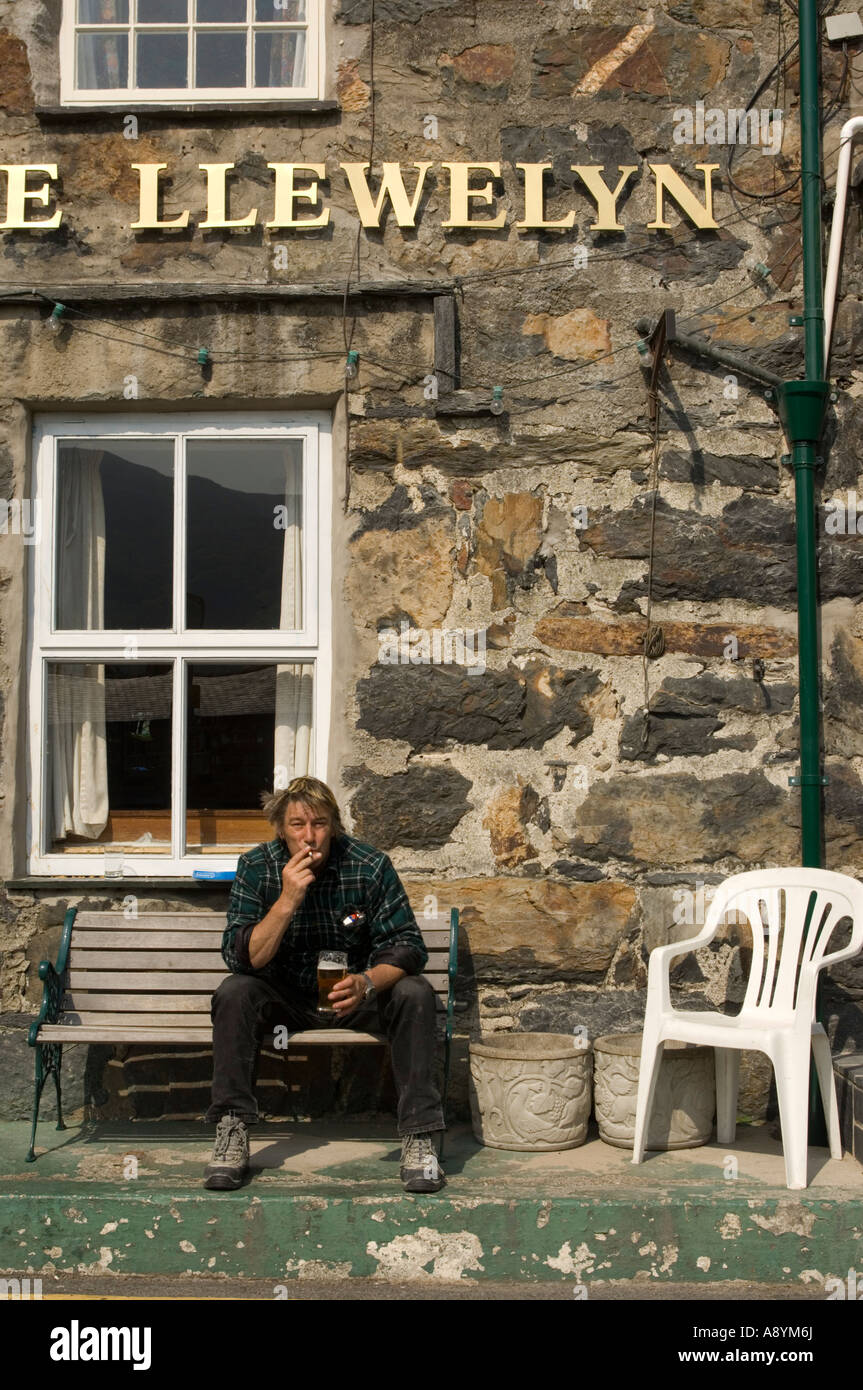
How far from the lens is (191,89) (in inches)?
209

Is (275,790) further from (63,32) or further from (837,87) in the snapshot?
(837,87)

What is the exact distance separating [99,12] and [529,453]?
7.91 feet

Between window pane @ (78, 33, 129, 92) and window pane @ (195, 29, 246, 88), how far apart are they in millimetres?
282

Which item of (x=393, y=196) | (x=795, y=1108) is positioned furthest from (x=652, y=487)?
(x=795, y=1108)

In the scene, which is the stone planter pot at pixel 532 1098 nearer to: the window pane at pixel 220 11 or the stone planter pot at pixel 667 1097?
the stone planter pot at pixel 667 1097

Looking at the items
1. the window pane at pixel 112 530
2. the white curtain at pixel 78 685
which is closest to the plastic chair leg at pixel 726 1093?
the white curtain at pixel 78 685

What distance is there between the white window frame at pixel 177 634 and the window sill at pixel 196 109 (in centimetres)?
111

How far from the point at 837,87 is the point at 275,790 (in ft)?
11.0

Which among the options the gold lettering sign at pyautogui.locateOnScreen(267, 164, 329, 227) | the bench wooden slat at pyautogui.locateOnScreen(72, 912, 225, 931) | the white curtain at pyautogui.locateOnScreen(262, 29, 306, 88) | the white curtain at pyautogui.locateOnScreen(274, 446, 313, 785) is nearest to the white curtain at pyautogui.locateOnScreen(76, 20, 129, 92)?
the white curtain at pyautogui.locateOnScreen(262, 29, 306, 88)

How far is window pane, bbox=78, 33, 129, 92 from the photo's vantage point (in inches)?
209

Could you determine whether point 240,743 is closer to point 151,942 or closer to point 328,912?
point 151,942

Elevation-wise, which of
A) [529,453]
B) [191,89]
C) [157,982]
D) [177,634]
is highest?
[191,89]

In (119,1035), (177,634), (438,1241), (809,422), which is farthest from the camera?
(177,634)

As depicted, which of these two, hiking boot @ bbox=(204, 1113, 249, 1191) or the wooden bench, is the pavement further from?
the wooden bench
